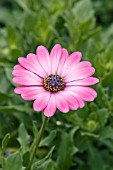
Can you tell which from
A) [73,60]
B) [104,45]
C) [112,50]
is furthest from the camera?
[104,45]

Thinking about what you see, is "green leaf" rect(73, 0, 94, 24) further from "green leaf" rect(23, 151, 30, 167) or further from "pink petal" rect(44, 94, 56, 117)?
"pink petal" rect(44, 94, 56, 117)

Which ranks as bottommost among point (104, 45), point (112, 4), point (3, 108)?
point (3, 108)

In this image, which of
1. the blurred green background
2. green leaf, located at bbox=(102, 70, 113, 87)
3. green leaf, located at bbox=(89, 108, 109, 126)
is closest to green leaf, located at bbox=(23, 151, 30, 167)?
the blurred green background

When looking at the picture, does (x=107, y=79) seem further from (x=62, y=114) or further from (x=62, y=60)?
(x=62, y=60)

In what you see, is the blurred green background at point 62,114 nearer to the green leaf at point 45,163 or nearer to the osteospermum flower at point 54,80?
the green leaf at point 45,163

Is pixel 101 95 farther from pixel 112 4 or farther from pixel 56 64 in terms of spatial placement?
pixel 112 4

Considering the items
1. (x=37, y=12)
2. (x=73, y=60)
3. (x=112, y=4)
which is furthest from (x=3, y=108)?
(x=112, y=4)
